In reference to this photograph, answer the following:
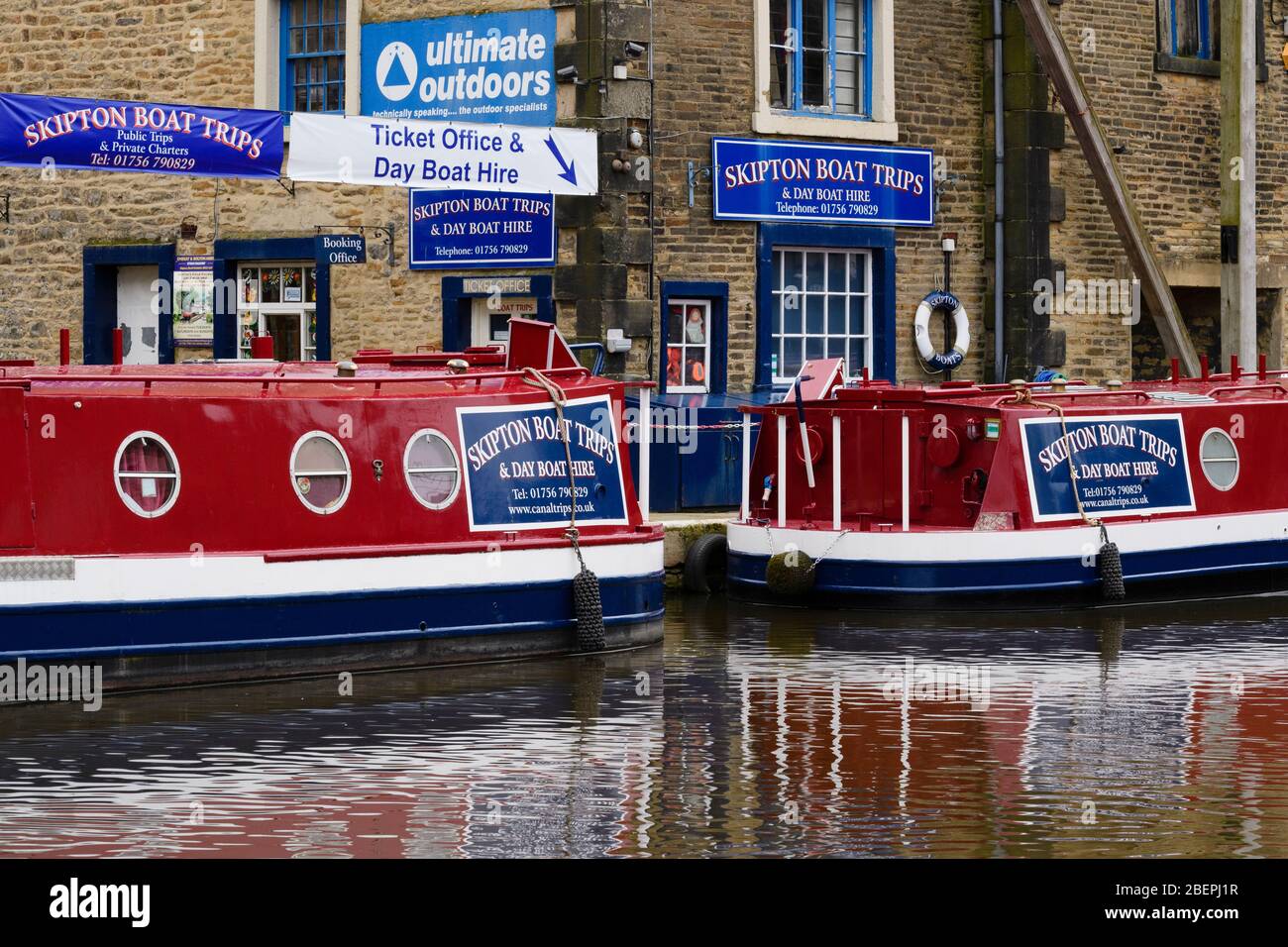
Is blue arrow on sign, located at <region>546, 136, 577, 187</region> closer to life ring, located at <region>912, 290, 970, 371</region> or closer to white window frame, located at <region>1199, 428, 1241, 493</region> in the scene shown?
life ring, located at <region>912, 290, 970, 371</region>

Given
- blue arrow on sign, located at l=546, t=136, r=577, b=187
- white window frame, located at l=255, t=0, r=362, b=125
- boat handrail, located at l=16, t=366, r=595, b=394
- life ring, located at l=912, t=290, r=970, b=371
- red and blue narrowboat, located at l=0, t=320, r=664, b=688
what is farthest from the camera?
life ring, located at l=912, t=290, r=970, b=371

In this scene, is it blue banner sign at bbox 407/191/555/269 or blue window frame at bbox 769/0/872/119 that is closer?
blue banner sign at bbox 407/191/555/269

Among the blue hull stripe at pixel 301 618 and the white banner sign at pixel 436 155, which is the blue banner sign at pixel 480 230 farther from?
the blue hull stripe at pixel 301 618

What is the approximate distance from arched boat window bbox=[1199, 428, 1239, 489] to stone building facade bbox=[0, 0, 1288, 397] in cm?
456

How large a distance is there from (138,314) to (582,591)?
1065 centimetres

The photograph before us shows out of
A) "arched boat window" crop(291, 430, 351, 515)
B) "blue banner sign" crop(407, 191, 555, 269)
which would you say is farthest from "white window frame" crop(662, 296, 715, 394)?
"arched boat window" crop(291, 430, 351, 515)

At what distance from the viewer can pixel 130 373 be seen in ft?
44.0

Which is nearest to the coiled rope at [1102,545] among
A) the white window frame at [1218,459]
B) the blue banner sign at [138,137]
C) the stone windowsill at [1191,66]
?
the white window frame at [1218,459]

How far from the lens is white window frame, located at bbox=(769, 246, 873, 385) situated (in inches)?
867

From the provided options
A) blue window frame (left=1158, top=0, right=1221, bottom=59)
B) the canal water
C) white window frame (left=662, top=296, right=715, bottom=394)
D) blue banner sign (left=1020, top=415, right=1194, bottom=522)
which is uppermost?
blue window frame (left=1158, top=0, right=1221, bottom=59)

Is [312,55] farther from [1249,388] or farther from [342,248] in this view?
[1249,388]

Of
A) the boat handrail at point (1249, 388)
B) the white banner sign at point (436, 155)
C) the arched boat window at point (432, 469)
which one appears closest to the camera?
the arched boat window at point (432, 469)

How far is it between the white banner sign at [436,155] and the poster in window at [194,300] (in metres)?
4.73

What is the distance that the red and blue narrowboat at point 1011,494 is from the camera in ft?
57.0
